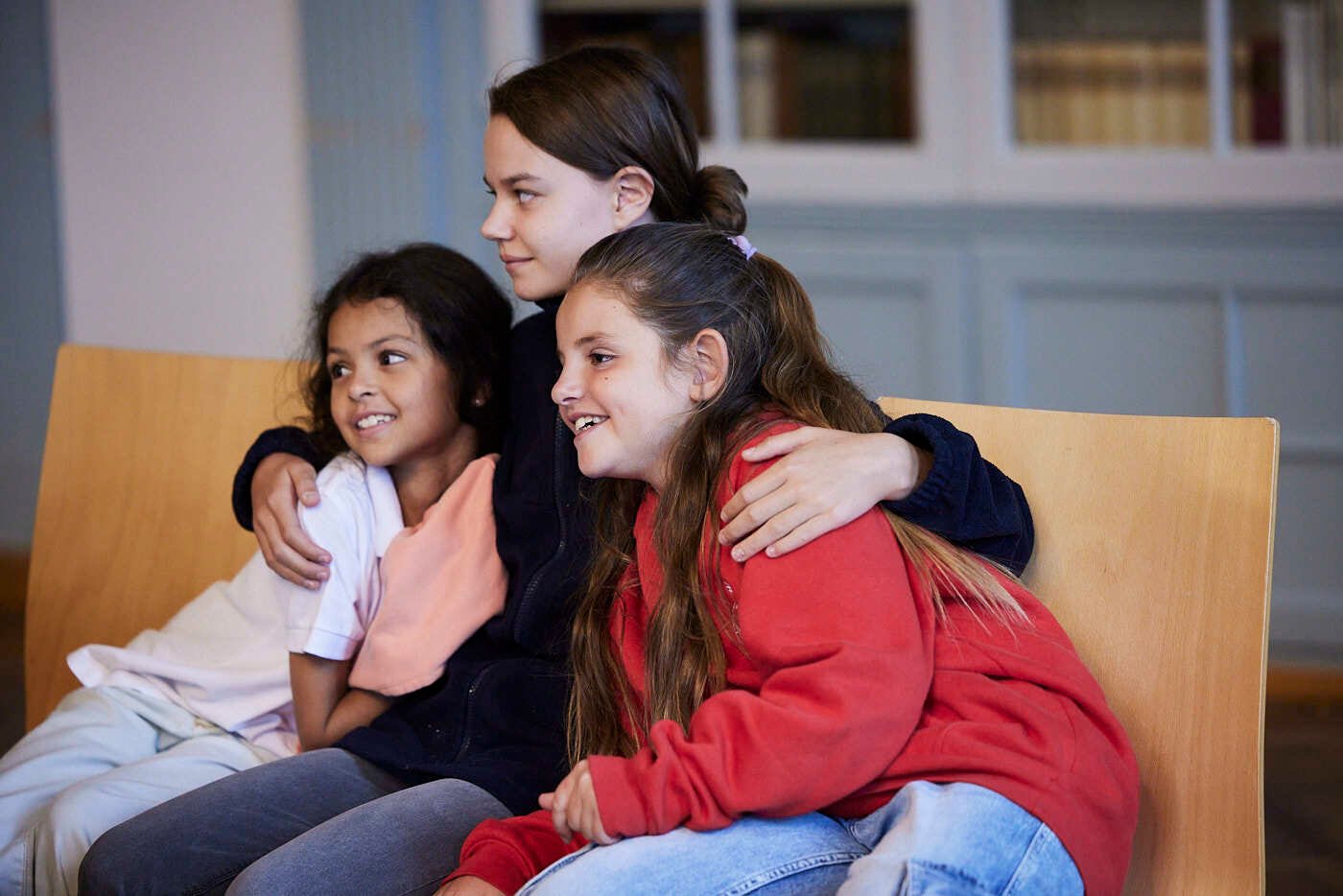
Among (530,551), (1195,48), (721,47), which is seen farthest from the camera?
(721,47)

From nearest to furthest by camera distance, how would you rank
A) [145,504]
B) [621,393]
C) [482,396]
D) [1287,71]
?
[621,393], [482,396], [145,504], [1287,71]

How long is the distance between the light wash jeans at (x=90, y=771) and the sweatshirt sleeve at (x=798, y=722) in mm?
601

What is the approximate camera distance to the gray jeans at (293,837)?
120 centimetres

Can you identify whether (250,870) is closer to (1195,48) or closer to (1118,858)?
(1118,858)

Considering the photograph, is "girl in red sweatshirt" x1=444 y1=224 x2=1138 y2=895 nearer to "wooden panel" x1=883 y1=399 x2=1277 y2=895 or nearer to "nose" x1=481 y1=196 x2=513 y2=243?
"wooden panel" x1=883 y1=399 x2=1277 y2=895

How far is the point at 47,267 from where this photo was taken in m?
3.54

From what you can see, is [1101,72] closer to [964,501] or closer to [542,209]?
Answer: [542,209]

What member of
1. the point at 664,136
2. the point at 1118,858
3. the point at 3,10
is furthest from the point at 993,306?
the point at 3,10

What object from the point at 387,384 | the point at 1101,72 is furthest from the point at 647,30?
the point at 387,384

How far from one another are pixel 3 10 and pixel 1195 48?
281 cm

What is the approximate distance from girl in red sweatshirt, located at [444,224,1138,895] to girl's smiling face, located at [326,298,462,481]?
27cm

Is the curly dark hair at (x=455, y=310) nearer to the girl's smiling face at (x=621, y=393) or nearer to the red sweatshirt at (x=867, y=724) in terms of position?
the girl's smiling face at (x=621, y=393)

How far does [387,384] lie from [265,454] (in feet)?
0.66

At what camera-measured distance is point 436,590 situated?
149 centimetres
